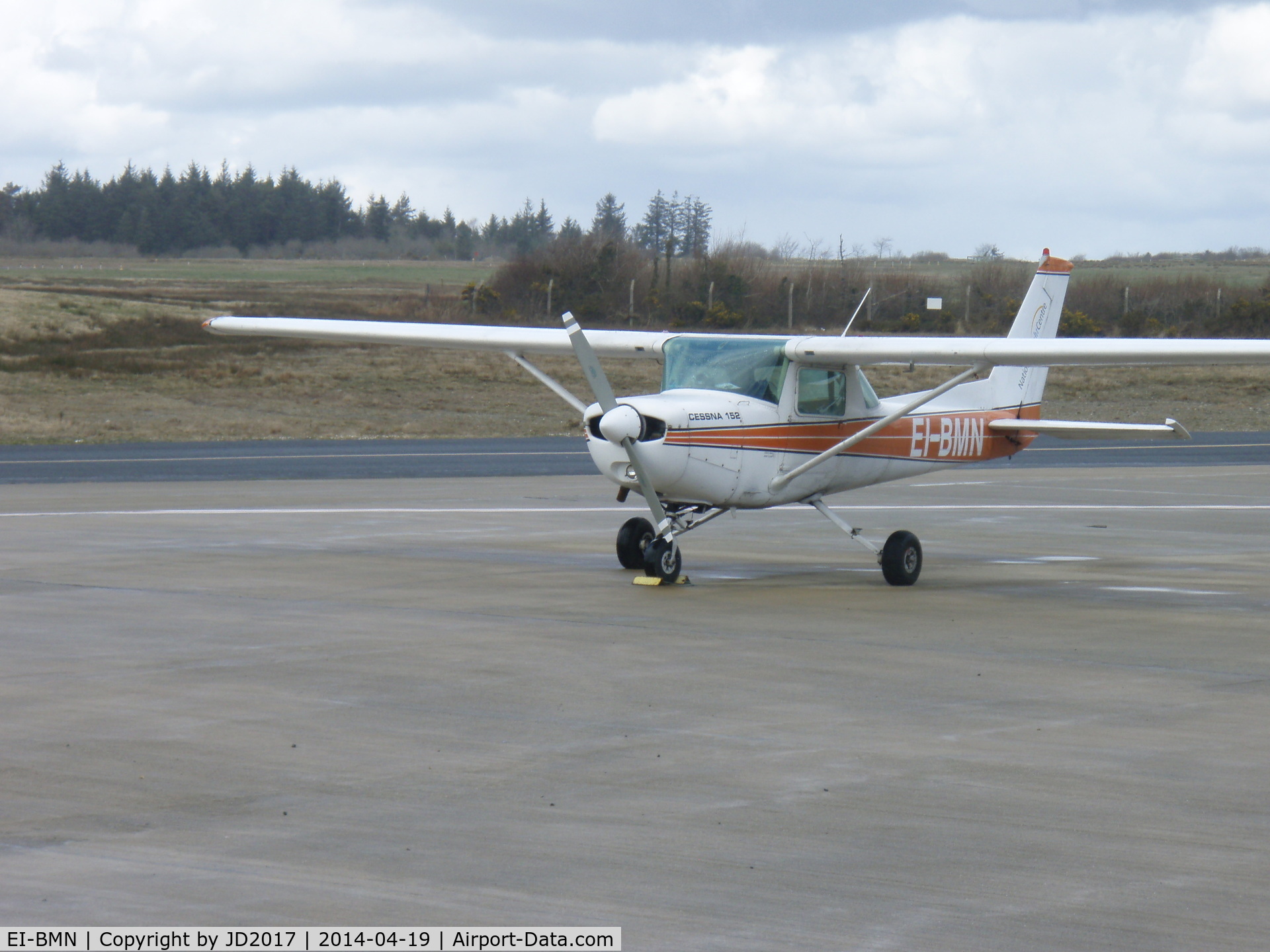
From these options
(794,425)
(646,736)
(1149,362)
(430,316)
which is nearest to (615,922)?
(646,736)

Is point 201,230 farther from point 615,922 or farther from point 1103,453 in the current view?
point 615,922

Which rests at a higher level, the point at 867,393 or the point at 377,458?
the point at 867,393

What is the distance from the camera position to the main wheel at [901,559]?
13.5 m

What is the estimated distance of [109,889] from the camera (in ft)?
16.5

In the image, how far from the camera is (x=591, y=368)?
12.9 meters

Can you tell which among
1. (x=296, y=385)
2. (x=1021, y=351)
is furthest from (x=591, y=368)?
(x=296, y=385)

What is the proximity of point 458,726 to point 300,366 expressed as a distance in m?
38.7

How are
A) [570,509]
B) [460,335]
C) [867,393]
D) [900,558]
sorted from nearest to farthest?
[900,558], [867,393], [460,335], [570,509]

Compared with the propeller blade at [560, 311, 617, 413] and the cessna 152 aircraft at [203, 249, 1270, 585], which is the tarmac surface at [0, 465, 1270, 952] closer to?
the cessna 152 aircraft at [203, 249, 1270, 585]

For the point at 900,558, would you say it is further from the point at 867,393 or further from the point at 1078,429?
the point at 1078,429

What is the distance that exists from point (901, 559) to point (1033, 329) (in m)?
4.30

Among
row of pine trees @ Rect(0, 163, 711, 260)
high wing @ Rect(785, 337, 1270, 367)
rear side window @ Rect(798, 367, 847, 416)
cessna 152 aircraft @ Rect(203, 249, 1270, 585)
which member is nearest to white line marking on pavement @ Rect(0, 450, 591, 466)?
cessna 152 aircraft @ Rect(203, 249, 1270, 585)

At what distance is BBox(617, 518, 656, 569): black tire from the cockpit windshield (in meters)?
1.36

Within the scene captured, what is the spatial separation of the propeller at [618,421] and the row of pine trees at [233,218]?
128 metres
